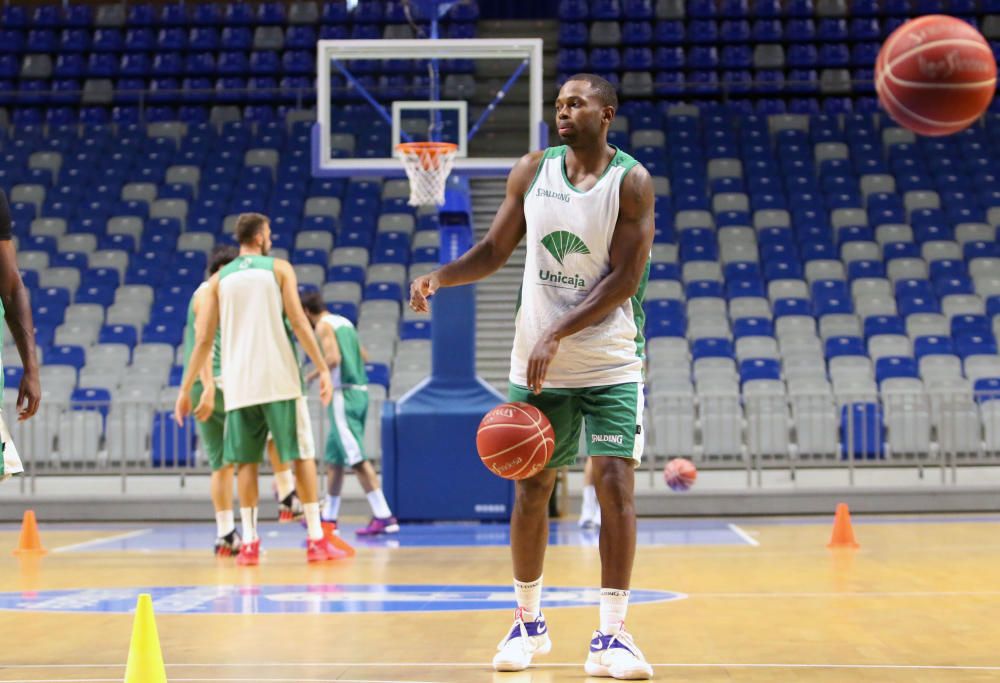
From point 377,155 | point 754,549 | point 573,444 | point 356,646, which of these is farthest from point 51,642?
point 377,155

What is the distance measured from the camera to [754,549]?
982 centimetres

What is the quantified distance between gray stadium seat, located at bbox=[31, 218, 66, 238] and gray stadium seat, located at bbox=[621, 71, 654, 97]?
353 inches

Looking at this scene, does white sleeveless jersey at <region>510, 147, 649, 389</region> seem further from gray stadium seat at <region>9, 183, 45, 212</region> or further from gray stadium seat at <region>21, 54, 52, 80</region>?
gray stadium seat at <region>21, 54, 52, 80</region>

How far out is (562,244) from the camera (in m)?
5.04

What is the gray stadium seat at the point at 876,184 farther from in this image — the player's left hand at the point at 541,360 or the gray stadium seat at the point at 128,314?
the player's left hand at the point at 541,360

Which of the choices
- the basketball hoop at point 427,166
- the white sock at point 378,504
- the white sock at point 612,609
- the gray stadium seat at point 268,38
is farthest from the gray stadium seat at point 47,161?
the white sock at point 612,609

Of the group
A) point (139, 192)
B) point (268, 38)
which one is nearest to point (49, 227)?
point (139, 192)

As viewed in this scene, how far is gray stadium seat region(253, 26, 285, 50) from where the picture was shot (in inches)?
914

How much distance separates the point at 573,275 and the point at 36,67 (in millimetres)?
20348

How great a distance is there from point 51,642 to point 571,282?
2.55 metres

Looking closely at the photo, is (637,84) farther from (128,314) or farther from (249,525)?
(249,525)

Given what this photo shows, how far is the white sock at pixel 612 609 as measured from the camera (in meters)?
4.75

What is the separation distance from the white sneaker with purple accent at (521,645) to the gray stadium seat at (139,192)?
51.2 ft

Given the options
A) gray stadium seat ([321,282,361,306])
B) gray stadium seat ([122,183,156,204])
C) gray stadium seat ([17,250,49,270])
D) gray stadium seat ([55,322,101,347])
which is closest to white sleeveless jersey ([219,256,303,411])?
gray stadium seat ([321,282,361,306])
